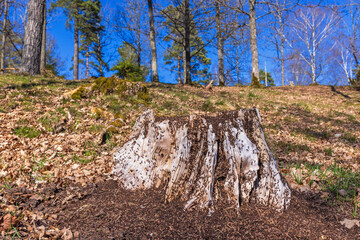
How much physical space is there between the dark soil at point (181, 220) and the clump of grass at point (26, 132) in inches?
111

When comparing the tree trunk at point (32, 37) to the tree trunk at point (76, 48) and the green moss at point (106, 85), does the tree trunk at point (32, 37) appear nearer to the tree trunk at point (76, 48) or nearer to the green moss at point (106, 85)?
the green moss at point (106, 85)

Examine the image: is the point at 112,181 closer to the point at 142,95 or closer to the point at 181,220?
the point at 181,220

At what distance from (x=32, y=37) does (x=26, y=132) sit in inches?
267

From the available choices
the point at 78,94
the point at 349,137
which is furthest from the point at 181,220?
the point at 349,137

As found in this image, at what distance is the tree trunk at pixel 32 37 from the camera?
9.27 m

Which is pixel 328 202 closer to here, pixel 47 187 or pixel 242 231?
pixel 242 231

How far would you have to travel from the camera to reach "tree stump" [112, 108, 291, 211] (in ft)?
8.05

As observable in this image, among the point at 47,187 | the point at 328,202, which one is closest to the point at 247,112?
the point at 328,202

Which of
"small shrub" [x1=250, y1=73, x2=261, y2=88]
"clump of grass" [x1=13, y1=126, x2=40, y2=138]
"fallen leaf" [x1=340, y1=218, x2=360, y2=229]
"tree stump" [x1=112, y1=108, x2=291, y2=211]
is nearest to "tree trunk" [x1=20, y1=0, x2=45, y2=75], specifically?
"clump of grass" [x1=13, y1=126, x2=40, y2=138]

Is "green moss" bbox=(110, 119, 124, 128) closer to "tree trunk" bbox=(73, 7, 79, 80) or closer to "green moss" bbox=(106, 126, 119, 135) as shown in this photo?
"green moss" bbox=(106, 126, 119, 135)

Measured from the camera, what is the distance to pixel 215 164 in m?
2.52

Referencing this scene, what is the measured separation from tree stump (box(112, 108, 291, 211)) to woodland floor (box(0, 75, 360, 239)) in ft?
0.54

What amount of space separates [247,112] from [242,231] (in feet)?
4.81

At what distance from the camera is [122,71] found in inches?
635
